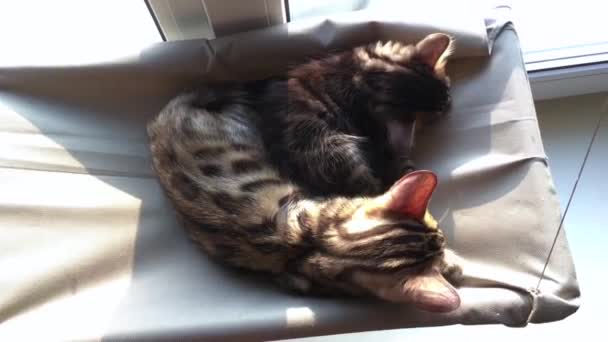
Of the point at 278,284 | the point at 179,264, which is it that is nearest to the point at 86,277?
the point at 179,264

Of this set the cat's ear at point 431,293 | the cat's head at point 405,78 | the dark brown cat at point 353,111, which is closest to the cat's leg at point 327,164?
the dark brown cat at point 353,111

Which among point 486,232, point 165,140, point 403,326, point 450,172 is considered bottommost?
point 403,326

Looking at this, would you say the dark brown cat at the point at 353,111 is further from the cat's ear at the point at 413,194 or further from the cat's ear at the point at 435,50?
the cat's ear at the point at 413,194

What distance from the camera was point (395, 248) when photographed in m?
1.07

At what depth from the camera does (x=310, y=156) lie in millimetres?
1281

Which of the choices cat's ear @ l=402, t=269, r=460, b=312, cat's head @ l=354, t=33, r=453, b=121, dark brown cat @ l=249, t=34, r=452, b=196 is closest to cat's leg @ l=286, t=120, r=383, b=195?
dark brown cat @ l=249, t=34, r=452, b=196

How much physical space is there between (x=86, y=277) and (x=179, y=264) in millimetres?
218

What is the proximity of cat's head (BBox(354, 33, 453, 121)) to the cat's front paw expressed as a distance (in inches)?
14.4

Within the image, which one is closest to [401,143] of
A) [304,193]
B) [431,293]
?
[304,193]

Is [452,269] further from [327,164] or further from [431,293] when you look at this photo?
[327,164]

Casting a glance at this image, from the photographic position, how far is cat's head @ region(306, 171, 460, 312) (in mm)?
1031

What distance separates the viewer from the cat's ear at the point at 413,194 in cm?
101

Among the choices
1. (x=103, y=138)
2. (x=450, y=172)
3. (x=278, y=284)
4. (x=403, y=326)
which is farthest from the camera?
(x=103, y=138)

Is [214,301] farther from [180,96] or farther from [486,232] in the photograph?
[486,232]
